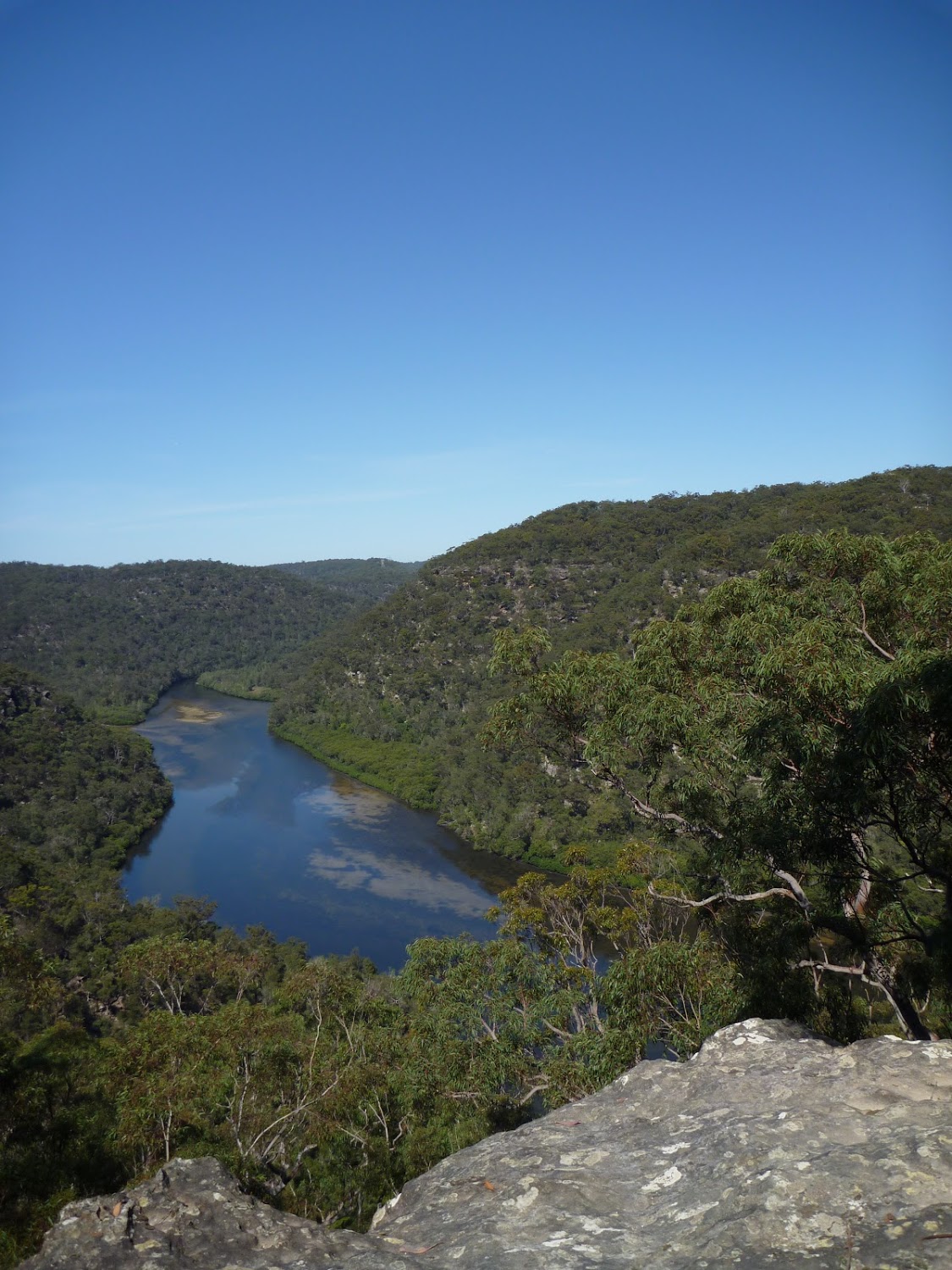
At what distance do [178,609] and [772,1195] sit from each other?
133310mm

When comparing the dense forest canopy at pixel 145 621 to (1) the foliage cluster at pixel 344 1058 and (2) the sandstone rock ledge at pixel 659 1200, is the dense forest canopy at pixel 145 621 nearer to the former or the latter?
(1) the foliage cluster at pixel 344 1058

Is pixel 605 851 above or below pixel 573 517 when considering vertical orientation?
below

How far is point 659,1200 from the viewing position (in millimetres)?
3236

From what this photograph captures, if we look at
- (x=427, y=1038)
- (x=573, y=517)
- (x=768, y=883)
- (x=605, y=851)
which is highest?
(x=573, y=517)

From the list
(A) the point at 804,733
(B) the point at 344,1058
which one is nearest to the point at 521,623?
(B) the point at 344,1058

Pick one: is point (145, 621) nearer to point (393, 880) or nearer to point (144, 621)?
point (144, 621)

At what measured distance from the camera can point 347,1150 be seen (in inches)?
512

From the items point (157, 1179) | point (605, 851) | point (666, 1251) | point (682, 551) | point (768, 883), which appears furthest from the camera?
point (682, 551)

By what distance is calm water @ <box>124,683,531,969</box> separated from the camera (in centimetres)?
3497

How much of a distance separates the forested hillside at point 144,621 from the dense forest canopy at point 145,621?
17cm

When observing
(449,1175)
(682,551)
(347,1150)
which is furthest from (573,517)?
(449,1175)

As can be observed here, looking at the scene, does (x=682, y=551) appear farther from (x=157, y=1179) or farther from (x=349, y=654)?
(x=157, y=1179)

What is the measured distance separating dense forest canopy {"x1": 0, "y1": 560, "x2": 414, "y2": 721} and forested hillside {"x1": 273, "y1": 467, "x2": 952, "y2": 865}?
69.6 feet

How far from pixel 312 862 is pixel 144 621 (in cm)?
8824
